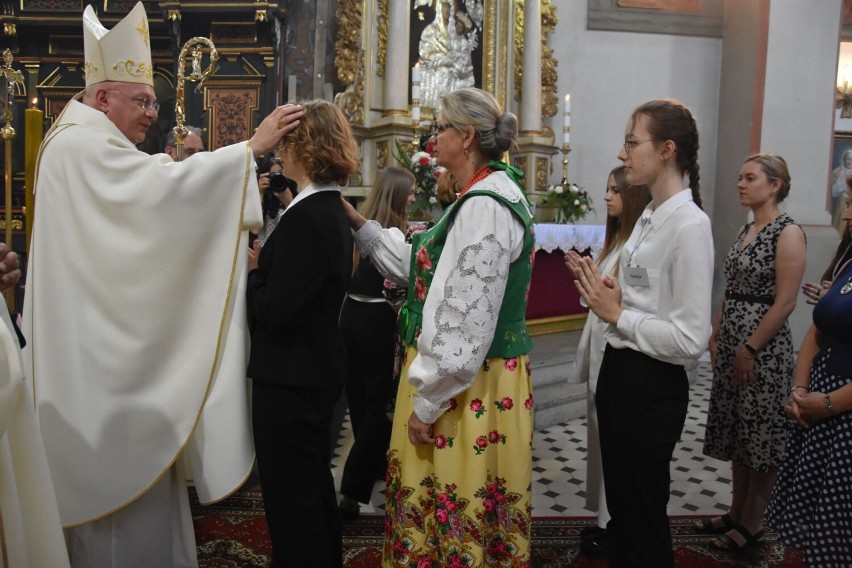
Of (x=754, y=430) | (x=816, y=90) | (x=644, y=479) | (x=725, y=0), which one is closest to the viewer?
(x=644, y=479)

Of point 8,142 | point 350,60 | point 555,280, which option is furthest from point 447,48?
point 8,142

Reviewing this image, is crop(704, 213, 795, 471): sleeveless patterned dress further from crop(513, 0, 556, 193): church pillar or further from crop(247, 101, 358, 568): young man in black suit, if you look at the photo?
crop(513, 0, 556, 193): church pillar

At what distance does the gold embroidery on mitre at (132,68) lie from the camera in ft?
7.57

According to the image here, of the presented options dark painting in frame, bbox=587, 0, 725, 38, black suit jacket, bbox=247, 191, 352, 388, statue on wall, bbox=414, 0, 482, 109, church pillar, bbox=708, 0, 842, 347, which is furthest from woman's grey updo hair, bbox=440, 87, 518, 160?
dark painting in frame, bbox=587, 0, 725, 38

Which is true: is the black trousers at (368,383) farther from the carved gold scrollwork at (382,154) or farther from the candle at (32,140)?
the carved gold scrollwork at (382,154)

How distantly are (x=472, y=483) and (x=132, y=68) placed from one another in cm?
178

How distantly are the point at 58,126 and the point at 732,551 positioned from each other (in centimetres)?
319

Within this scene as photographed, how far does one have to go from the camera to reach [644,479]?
78.9 inches

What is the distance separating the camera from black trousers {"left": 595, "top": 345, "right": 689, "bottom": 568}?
6.54 feet

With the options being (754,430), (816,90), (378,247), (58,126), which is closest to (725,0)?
(816,90)

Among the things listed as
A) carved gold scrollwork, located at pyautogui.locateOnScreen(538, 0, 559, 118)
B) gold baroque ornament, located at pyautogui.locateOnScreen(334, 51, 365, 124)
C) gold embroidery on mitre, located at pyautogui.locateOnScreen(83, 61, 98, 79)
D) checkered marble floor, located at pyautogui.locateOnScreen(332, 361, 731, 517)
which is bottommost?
checkered marble floor, located at pyautogui.locateOnScreen(332, 361, 731, 517)

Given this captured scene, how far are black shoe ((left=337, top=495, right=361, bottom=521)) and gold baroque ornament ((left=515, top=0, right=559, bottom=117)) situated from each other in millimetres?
5874

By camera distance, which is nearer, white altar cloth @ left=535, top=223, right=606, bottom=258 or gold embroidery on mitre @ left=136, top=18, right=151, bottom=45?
gold embroidery on mitre @ left=136, top=18, right=151, bottom=45

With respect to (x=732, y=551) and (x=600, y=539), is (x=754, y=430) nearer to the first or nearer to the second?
(x=732, y=551)
